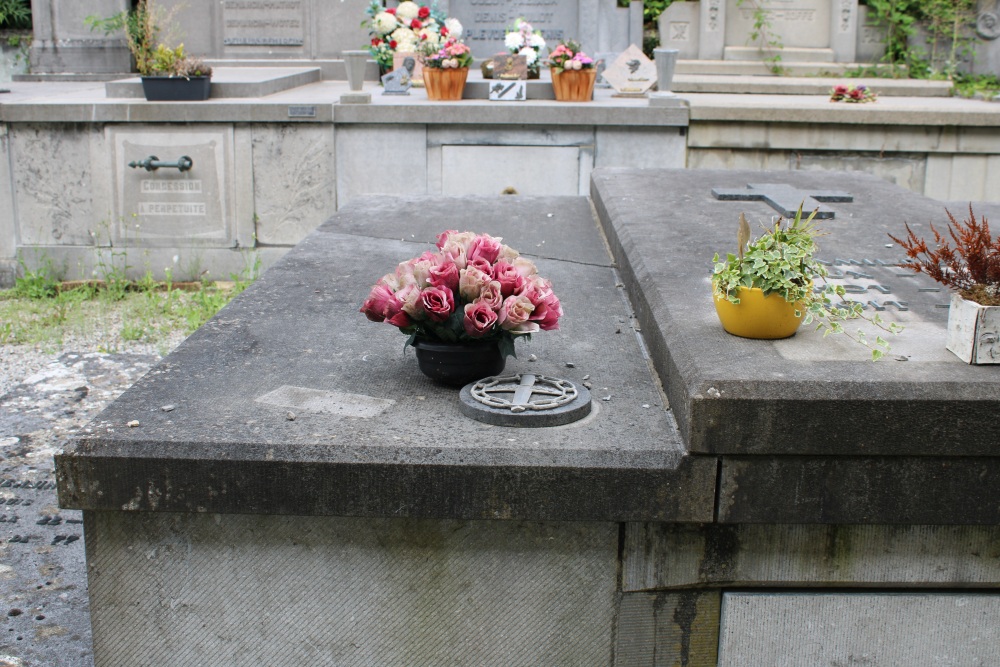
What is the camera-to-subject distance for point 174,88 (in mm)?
7914

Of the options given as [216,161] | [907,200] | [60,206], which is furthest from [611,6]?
[907,200]

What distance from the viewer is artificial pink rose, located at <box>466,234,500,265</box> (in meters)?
2.64

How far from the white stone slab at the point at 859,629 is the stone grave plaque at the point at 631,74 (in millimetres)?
6991

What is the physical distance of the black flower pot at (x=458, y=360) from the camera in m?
2.65

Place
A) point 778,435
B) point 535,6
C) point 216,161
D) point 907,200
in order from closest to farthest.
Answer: point 778,435 → point 907,200 → point 216,161 → point 535,6

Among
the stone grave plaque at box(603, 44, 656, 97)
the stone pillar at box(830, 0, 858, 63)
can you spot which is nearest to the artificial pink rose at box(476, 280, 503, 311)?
the stone grave plaque at box(603, 44, 656, 97)

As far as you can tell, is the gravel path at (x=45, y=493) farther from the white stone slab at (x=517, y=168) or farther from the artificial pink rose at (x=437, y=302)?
the white stone slab at (x=517, y=168)

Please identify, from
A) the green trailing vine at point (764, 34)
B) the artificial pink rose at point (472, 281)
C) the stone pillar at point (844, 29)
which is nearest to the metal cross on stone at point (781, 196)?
the artificial pink rose at point (472, 281)

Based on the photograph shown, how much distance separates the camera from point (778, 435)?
227 cm

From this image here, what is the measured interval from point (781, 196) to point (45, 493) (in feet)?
11.6

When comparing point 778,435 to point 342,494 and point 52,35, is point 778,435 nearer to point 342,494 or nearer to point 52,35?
point 342,494

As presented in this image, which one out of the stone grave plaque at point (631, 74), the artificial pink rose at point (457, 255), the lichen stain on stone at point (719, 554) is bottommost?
the lichen stain on stone at point (719, 554)

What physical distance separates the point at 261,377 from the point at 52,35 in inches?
438

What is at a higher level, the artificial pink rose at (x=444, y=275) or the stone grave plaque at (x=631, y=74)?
the stone grave plaque at (x=631, y=74)
